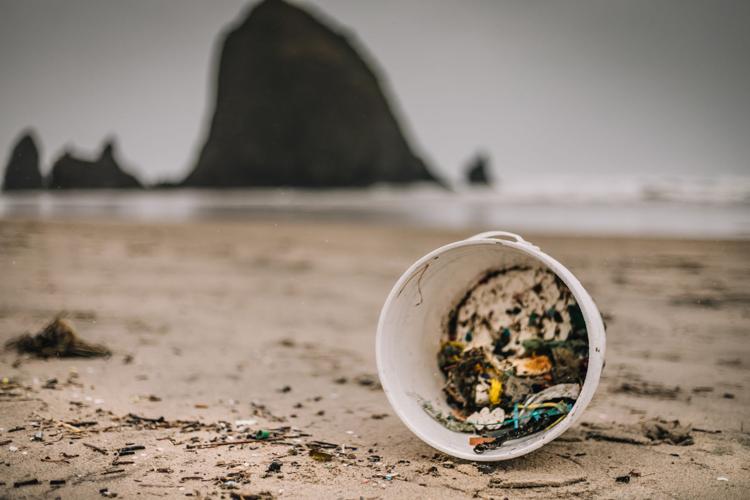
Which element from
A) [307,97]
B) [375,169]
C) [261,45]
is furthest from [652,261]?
[261,45]

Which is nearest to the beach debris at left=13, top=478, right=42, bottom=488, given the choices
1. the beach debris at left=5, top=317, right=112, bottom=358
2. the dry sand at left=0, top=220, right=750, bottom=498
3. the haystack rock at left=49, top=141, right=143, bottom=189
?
the dry sand at left=0, top=220, right=750, bottom=498

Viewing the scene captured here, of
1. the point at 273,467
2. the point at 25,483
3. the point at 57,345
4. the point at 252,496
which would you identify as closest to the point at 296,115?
the point at 57,345

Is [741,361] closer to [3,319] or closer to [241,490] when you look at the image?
[241,490]

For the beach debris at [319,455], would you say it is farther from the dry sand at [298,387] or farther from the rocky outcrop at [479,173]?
the rocky outcrop at [479,173]

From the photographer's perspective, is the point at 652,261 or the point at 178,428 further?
the point at 652,261

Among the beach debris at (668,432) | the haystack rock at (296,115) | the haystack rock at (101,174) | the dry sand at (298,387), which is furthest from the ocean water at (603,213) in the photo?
the haystack rock at (296,115)

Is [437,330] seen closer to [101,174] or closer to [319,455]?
[319,455]
